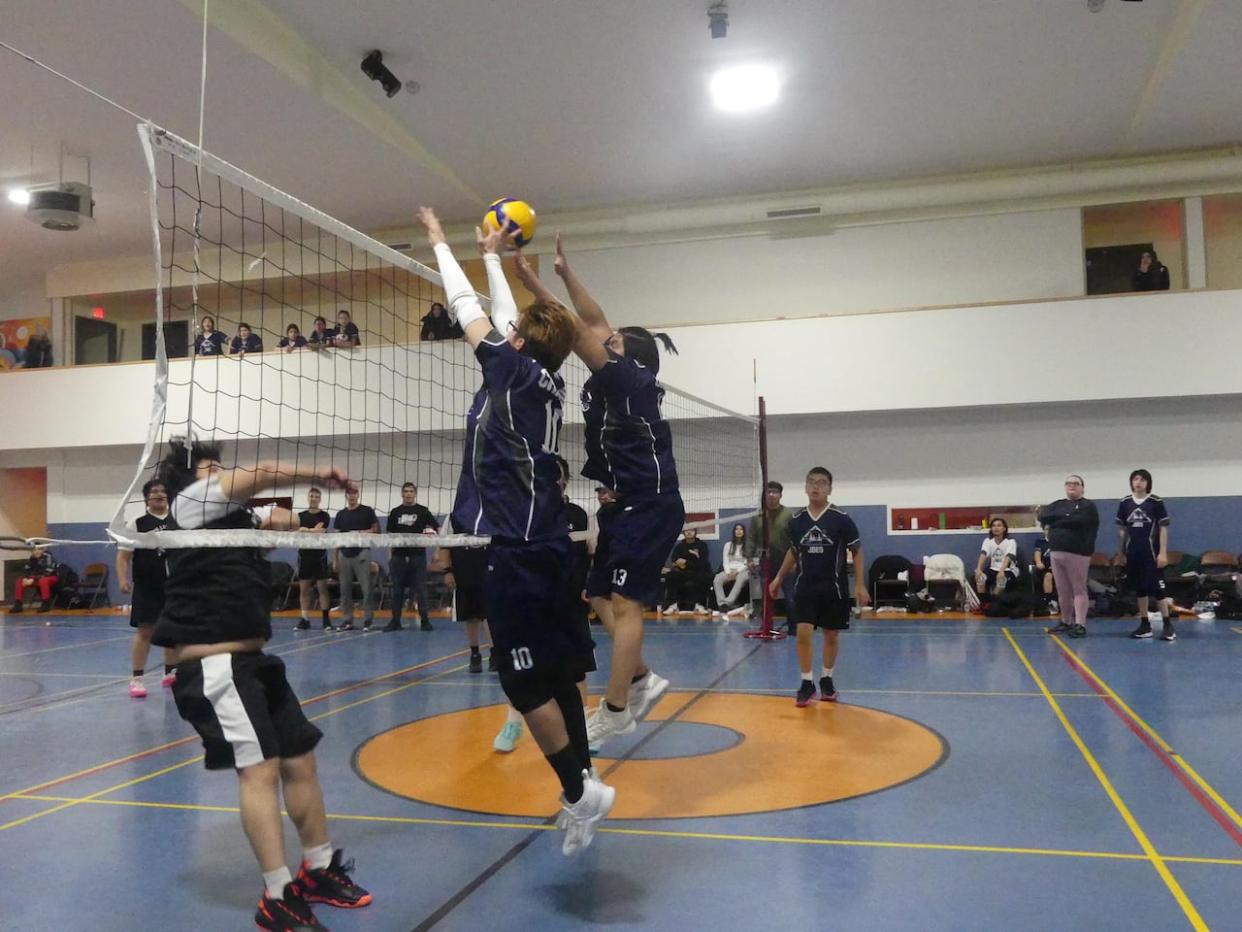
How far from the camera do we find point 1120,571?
11.4 meters

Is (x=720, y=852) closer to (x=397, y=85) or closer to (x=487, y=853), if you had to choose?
(x=487, y=853)

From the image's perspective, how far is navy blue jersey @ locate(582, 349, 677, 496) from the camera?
4.03 m

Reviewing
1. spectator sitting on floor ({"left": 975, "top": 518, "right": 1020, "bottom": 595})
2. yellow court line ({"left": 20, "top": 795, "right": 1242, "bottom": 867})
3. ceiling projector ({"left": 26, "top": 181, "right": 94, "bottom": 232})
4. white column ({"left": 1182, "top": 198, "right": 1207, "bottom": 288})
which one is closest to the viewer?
yellow court line ({"left": 20, "top": 795, "right": 1242, "bottom": 867})

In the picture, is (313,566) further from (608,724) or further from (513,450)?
(513,450)

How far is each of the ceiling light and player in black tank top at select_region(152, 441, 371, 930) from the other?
8204 mm

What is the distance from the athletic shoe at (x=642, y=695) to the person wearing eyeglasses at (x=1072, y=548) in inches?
269

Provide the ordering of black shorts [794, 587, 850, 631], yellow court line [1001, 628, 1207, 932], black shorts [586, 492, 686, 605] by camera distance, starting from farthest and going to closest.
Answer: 1. black shorts [794, 587, 850, 631]
2. black shorts [586, 492, 686, 605]
3. yellow court line [1001, 628, 1207, 932]

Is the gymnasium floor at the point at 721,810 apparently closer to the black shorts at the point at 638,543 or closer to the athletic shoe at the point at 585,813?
the athletic shoe at the point at 585,813

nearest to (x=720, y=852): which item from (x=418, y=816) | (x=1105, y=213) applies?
(x=418, y=816)

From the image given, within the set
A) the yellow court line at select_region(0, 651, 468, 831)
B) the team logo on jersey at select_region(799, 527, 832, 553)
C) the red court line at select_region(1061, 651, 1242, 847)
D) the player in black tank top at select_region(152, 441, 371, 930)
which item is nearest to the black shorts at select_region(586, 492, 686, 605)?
the player in black tank top at select_region(152, 441, 371, 930)

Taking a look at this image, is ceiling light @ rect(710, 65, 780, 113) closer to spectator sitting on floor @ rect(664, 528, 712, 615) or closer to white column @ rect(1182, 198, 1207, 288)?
spectator sitting on floor @ rect(664, 528, 712, 615)

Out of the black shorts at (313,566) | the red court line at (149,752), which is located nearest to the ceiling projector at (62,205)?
the black shorts at (313,566)

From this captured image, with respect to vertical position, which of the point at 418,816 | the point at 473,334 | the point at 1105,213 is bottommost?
the point at 418,816

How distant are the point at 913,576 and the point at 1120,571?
253 centimetres
